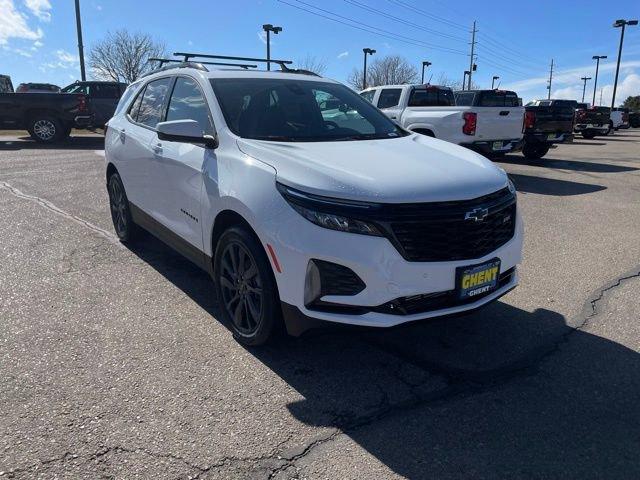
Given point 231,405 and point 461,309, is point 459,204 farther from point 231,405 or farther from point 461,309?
point 231,405

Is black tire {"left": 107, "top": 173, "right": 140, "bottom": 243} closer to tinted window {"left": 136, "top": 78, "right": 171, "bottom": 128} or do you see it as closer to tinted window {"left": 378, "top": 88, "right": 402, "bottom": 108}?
tinted window {"left": 136, "top": 78, "right": 171, "bottom": 128}

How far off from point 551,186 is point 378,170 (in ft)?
28.1

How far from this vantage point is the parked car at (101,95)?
63.5ft

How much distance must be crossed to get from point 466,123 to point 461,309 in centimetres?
837

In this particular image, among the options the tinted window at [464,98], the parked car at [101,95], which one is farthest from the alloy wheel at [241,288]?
the parked car at [101,95]

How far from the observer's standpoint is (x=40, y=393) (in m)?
3.01

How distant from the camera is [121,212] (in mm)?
5797

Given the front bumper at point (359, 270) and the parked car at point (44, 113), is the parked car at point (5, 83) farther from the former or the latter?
the front bumper at point (359, 270)

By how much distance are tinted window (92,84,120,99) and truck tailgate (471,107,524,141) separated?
570 inches

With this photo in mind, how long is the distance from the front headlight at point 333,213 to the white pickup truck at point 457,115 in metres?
7.39

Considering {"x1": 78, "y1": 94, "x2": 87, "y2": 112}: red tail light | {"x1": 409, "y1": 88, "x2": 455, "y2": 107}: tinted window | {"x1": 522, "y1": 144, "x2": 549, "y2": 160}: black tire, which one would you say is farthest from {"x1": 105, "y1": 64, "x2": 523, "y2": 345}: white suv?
{"x1": 78, "y1": 94, "x2": 87, "y2": 112}: red tail light

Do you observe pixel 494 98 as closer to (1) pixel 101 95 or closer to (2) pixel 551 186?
(2) pixel 551 186

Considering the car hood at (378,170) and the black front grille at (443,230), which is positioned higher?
the car hood at (378,170)

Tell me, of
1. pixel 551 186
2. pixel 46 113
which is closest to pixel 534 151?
pixel 551 186
